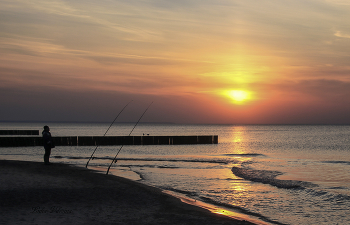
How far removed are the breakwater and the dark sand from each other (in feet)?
105

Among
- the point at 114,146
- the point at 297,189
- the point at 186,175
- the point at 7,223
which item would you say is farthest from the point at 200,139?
the point at 7,223

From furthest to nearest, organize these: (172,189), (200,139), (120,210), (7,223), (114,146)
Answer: (200,139)
(114,146)
(172,189)
(120,210)
(7,223)

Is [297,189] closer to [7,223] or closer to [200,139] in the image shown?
[7,223]

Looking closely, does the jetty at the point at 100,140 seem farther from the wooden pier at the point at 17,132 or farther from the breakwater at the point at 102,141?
the wooden pier at the point at 17,132

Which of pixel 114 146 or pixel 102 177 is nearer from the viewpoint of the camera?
pixel 102 177

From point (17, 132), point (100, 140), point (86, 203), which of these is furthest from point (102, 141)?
point (17, 132)

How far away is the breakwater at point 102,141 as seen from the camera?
41781mm

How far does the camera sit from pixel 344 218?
30.0 ft

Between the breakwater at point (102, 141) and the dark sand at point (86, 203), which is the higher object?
the dark sand at point (86, 203)

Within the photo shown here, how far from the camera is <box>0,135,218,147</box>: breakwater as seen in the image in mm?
41781

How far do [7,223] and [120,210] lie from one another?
2551 mm

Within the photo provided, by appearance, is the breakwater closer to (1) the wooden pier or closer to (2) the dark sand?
(2) the dark sand

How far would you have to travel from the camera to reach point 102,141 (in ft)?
151

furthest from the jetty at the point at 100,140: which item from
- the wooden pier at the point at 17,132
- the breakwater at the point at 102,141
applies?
the wooden pier at the point at 17,132
